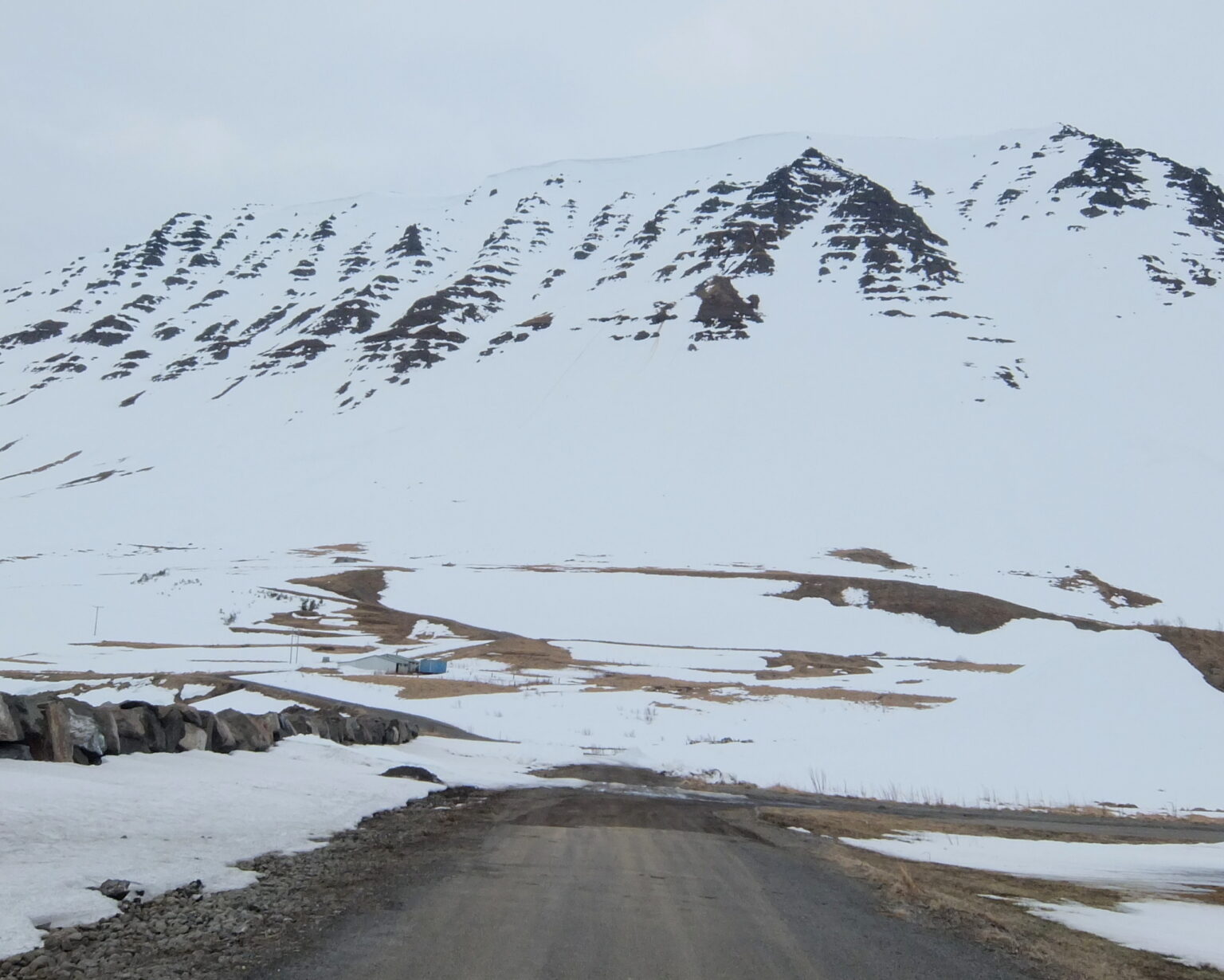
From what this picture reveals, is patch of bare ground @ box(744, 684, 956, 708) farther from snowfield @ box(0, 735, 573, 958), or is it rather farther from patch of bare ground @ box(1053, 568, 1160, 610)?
patch of bare ground @ box(1053, 568, 1160, 610)

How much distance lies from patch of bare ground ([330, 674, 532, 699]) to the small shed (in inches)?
39.8

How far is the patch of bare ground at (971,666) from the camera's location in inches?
1833

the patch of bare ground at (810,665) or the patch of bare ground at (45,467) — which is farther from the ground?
the patch of bare ground at (45,467)

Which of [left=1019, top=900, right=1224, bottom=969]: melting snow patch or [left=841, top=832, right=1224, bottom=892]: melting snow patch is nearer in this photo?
[left=1019, top=900, right=1224, bottom=969]: melting snow patch

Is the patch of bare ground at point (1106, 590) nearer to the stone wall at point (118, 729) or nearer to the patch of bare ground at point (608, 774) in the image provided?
the patch of bare ground at point (608, 774)

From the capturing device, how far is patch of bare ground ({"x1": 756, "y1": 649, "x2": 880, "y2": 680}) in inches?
1743

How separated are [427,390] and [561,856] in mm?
122031

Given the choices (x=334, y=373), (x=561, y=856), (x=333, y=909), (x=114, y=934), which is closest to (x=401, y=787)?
(x=561, y=856)

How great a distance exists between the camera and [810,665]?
159 ft

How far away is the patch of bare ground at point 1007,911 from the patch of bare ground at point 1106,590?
69867 millimetres

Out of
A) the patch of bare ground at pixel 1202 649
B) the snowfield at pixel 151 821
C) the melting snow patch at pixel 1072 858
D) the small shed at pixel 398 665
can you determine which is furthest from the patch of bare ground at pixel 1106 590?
the snowfield at pixel 151 821

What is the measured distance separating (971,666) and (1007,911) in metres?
45.5

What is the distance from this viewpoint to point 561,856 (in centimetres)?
902

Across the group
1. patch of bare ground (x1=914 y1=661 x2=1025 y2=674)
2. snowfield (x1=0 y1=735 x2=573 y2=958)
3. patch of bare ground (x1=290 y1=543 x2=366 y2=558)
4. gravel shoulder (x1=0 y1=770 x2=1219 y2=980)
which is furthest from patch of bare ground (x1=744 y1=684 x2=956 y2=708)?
patch of bare ground (x1=290 y1=543 x2=366 y2=558)
